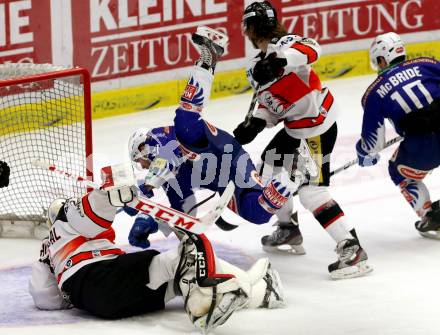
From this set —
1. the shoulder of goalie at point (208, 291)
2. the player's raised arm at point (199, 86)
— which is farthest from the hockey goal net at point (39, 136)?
the shoulder of goalie at point (208, 291)

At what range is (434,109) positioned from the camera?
632cm

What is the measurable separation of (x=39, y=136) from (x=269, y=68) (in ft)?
6.47

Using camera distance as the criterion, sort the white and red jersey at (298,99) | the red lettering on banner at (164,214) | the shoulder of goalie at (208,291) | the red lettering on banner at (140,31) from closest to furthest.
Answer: the shoulder of goalie at (208,291), the red lettering on banner at (164,214), the white and red jersey at (298,99), the red lettering on banner at (140,31)

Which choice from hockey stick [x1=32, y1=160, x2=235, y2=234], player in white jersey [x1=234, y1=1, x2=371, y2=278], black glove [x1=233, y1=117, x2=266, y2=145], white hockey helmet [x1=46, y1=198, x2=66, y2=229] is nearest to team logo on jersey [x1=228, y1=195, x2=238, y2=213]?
player in white jersey [x1=234, y1=1, x2=371, y2=278]

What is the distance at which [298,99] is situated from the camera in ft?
19.9

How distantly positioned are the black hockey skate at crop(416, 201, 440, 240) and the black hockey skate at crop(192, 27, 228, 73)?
1503mm

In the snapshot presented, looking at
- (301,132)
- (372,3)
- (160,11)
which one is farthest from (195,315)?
(372,3)

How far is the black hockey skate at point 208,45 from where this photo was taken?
5.75m

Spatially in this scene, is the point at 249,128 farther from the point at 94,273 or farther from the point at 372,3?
the point at 372,3

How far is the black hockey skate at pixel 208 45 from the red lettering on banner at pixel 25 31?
2802 mm

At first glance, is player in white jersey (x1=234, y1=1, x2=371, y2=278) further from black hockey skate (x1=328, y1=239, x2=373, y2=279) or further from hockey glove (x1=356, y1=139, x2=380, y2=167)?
hockey glove (x1=356, y1=139, x2=380, y2=167)

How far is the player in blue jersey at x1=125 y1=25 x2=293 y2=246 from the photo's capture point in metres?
5.77

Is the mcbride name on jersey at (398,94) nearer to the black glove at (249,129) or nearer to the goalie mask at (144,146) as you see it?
the black glove at (249,129)

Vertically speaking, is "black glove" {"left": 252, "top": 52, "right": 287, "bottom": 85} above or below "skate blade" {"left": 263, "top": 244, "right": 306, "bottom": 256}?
above
